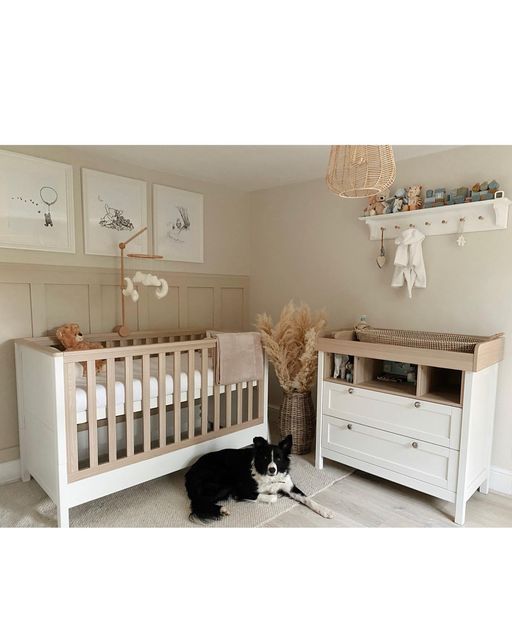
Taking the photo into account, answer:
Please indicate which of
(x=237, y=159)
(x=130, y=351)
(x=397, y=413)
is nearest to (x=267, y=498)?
(x=397, y=413)

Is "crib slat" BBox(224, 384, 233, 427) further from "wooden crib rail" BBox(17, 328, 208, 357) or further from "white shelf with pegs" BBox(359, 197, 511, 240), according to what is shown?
"white shelf with pegs" BBox(359, 197, 511, 240)

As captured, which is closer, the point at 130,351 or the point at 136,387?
the point at 130,351

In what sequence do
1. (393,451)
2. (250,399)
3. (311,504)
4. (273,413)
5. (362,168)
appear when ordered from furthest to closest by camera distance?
(273,413) < (250,399) < (393,451) < (311,504) < (362,168)

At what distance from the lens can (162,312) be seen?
302 centimetres

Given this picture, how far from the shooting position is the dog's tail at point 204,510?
1956 millimetres

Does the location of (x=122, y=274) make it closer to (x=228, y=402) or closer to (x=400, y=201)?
(x=228, y=402)

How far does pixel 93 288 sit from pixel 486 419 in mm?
2484

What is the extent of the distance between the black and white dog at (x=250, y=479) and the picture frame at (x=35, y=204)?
1610mm

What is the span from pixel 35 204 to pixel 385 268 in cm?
225

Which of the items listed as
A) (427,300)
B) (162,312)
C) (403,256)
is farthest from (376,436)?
(162,312)

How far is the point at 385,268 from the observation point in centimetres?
276

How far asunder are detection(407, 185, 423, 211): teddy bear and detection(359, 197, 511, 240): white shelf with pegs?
0.05 m

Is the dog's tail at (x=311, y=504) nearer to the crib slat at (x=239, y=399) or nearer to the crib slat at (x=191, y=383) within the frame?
the crib slat at (x=239, y=399)

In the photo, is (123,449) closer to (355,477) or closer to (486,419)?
(355,477)
